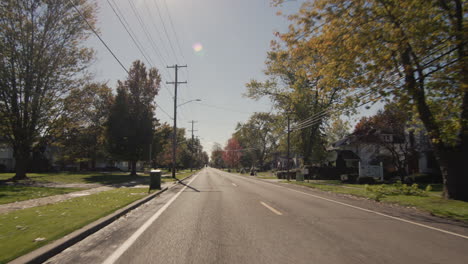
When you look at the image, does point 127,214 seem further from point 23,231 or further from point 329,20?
point 329,20

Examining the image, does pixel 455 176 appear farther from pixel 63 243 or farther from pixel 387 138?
pixel 387 138

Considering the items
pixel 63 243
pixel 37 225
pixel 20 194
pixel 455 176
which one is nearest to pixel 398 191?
pixel 455 176

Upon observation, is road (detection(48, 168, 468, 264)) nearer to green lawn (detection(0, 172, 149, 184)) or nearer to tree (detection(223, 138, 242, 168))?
green lawn (detection(0, 172, 149, 184))

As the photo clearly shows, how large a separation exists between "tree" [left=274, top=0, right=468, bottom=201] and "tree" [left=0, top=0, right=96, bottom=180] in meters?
20.9

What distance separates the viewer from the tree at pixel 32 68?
22047 mm

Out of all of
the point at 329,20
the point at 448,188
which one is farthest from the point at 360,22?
the point at 448,188

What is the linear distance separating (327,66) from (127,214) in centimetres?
927

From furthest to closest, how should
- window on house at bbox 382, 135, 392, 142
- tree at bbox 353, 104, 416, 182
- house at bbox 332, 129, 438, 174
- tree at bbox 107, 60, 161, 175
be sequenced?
tree at bbox 107, 60, 161, 175
window on house at bbox 382, 135, 392, 142
house at bbox 332, 129, 438, 174
tree at bbox 353, 104, 416, 182

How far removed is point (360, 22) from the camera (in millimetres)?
10883

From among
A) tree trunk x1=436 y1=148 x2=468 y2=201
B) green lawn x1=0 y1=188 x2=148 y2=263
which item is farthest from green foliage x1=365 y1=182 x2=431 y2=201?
green lawn x1=0 y1=188 x2=148 y2=263

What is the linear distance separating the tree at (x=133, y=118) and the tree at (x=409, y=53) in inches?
1141

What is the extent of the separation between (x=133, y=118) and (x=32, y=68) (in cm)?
1501

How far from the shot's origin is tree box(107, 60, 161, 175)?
35.8 metres

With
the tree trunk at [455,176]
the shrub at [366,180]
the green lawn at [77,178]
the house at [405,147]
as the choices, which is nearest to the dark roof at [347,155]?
the house at [405,147]
